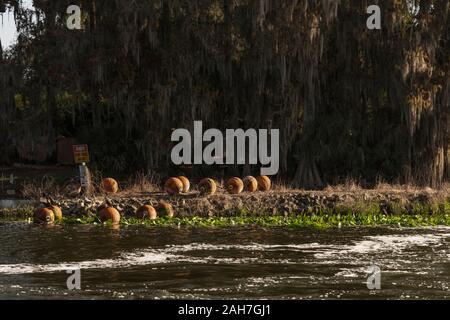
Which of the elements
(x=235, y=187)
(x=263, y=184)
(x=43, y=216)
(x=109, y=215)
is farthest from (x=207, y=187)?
(x=43, y=216)

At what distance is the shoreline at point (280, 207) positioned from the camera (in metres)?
25.5

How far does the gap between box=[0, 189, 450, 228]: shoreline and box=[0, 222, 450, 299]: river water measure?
1926 millimetres

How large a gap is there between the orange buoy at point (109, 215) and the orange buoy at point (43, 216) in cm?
131

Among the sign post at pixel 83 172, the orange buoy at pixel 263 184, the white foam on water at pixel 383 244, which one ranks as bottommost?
the white foam on water at pixel 383 244

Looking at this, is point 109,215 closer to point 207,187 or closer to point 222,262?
point 207,187

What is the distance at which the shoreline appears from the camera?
1003 inches

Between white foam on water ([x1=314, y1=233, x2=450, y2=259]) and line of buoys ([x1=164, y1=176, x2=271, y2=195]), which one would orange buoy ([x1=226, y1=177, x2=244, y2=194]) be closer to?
line of buoys ([x1=164, y1=176, x2=271, y2=195])

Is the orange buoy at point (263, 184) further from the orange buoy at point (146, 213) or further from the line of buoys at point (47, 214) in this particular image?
the line of buoys at point (47, 214)

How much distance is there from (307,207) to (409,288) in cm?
1224

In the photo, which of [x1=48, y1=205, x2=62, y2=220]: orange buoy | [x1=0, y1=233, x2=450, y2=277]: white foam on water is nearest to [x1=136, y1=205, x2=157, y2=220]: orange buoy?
[x1=48, y1=205, x2=62, y2=220]: orange buoy

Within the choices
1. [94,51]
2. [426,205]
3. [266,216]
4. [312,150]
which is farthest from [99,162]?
[426,205]

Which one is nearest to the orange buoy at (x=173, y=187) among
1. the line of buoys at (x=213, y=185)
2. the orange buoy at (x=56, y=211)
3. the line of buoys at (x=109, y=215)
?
the line of buoys at (x=213, y=185)

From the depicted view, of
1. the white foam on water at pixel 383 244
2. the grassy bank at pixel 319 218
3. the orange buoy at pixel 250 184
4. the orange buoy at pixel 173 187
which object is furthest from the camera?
the orange buoy at pixel 250 184
